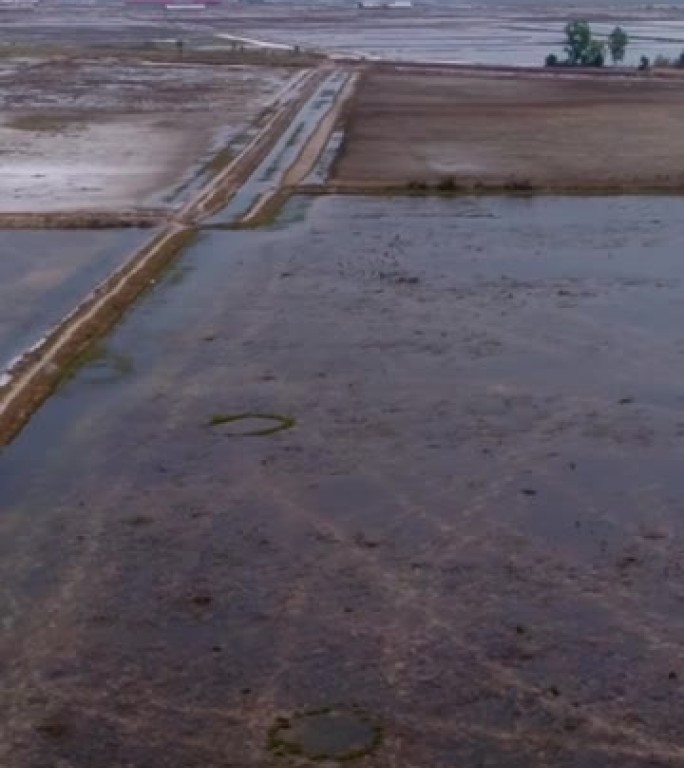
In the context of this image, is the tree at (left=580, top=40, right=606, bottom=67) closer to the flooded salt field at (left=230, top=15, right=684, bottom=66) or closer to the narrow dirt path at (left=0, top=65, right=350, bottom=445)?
the flooded salt field at (left=230, top=15, right=684, bottom=66)

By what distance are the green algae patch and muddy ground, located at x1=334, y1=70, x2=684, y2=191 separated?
60.6 feet

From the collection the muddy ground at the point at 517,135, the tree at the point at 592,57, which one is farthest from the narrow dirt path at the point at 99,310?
the tree at the point at 592,57

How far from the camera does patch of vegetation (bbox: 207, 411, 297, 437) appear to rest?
43.2ft

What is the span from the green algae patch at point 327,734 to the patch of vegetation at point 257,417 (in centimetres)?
490

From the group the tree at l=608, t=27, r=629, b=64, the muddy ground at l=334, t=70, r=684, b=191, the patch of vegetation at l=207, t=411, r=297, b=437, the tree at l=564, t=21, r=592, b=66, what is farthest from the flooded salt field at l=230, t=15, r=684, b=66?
the patch of vegetation at l=207, t=411, r=297, b=437

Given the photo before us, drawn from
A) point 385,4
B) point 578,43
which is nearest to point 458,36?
point 578,43

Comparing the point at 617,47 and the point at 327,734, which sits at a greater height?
the point at 327,734

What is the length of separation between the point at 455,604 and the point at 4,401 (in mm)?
5367

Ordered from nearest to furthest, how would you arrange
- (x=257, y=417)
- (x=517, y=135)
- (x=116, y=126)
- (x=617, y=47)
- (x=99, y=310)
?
(x=257, y=417) → (x=99, y=310) → (x=517, y=135) → (x=116, y=126) → (x=617, y=47)

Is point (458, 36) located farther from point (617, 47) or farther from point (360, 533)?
point (360, 533)

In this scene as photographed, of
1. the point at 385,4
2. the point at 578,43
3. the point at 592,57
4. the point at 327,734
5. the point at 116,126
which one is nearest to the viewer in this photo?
the point at 327,734

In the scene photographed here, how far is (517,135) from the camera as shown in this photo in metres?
33.8

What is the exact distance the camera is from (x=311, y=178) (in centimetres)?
2738

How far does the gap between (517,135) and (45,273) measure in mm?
16431
